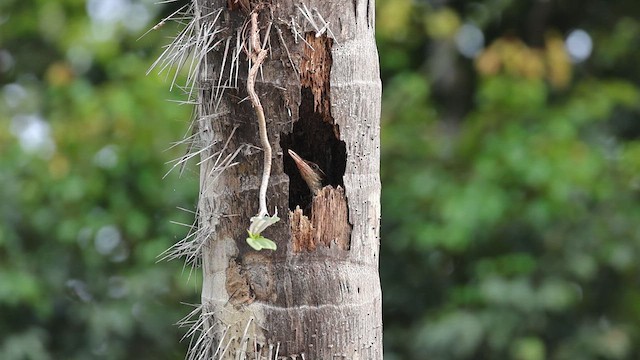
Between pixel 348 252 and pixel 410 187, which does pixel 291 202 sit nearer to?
pixel 348 252

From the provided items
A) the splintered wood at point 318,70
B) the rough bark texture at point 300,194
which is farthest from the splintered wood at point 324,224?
the splintered wood at point 318,70

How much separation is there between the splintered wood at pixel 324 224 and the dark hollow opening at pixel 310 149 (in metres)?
0.02

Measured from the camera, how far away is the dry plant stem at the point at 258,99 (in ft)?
5.80

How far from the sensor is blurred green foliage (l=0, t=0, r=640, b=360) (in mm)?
4656

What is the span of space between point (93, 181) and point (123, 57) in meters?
1.23

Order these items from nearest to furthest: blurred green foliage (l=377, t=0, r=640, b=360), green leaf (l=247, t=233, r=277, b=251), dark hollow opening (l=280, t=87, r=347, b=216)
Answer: green leaf (l=247, t=233, r=277, b=251), dark hollow opening (l=280, t=87, r=347, b=216), blurred green foliage (l=377, t=0, r=640, b=360)

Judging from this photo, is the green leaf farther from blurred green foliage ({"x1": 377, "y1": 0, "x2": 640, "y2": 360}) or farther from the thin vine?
blurred green foliage ({"x1": 377, "y1": 0, "x2": 640, "y2": 360})

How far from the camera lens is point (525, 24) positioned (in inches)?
255

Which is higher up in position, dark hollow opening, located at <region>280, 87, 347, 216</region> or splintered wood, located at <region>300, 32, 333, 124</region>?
splintered wood, located at <region>300, 32, 333, 124</region>

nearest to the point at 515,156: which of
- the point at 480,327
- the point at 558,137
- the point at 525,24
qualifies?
the point at 558,137

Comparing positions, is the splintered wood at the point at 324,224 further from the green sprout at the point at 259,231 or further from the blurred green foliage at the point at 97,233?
the blurred green foliage at the point at 97,233

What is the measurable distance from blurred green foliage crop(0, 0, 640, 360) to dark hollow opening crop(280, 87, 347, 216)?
2.74 meters

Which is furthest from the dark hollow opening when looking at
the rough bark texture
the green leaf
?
the green leaf

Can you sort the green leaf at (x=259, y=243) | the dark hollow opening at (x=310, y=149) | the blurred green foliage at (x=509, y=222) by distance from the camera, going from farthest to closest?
the blurred green foliage at (x=509, y=222) → the dark hollow opening at (x=310, y=149) → the green leaf at (x=259, y=243)
